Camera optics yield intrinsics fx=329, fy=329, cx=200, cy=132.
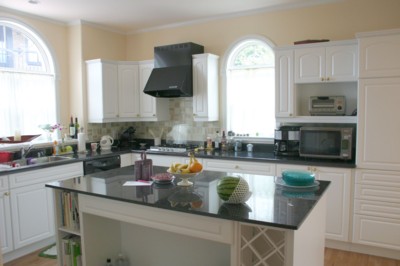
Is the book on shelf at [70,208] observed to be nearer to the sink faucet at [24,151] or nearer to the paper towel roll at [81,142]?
the sink faucet at [24,151]

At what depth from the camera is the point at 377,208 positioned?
127 inches

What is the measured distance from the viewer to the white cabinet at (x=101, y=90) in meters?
4.63

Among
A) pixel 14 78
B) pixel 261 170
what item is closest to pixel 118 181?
pixel 261 170

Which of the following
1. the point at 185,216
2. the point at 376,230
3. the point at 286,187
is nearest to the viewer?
the point at 185,216

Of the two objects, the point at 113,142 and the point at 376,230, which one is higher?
the point at 113,142

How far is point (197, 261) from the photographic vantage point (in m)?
2.37

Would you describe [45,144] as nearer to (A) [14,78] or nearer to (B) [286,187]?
(A) [14,78]

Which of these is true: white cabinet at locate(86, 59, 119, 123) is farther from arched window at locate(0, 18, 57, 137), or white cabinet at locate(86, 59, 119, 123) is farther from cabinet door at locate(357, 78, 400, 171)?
cabinet door at locate(357, 78, 400, 171)

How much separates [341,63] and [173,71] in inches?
83.2

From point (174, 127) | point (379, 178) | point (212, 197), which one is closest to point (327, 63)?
point (379, 178)

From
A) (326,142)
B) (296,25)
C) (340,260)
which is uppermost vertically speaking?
(296,25)

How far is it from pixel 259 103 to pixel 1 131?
3.26m

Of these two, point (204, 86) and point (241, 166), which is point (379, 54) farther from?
point (204, 86)

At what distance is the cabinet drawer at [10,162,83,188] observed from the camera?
11.0 ft
